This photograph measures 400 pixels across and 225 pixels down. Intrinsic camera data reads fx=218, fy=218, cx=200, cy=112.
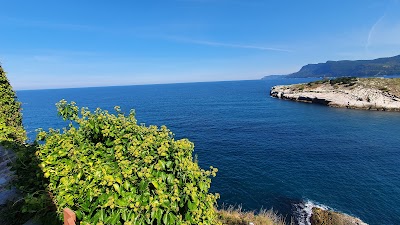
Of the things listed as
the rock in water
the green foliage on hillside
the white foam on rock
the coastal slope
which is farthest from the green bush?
the coastal slope

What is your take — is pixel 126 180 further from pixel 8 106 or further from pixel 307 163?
pixel 307 163

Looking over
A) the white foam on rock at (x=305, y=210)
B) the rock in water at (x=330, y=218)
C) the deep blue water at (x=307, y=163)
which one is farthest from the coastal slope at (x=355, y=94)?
the rock in water at (x=330, y=218)

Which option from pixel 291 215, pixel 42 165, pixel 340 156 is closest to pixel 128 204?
pixel 42 165

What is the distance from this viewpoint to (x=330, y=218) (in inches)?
990

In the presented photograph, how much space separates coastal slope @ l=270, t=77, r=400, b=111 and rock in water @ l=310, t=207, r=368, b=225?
83858 mm

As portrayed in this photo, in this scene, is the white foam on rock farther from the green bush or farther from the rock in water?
the green bush

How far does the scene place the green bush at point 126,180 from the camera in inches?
189

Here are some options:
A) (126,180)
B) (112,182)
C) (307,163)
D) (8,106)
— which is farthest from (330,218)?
(8,106)

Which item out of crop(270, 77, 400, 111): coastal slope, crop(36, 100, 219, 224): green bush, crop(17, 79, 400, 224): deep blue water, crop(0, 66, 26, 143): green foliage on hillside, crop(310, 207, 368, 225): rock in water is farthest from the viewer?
crop(270, 77, 400, 111): coastal slope

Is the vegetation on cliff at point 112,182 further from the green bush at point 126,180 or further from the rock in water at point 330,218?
the rock in water at point 330,218

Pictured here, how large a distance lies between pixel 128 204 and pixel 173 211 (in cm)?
105

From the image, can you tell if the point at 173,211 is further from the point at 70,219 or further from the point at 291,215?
the point at 291,215

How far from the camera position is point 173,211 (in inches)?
200

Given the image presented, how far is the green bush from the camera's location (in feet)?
15.7
